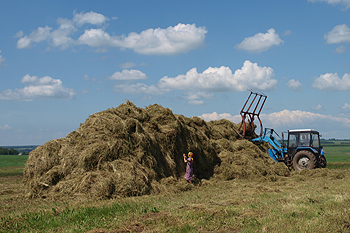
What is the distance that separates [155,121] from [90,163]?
4.13 meters

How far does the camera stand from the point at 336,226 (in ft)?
19.7

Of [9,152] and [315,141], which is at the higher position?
[315,141]

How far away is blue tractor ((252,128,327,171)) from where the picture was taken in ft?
61.4

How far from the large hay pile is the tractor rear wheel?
3.10 m

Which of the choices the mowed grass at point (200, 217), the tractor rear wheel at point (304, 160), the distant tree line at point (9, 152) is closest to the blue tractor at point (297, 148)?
the tractor rear wheel at point (304, 160)

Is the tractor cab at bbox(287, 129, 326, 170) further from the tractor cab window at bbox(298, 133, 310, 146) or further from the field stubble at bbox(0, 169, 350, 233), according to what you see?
the field stubble at bbox(0, 169, 350, 233)

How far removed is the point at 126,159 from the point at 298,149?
12429 millimetres

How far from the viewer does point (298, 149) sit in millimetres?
19312

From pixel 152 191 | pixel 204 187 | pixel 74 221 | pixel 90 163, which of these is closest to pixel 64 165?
pixel 90 163

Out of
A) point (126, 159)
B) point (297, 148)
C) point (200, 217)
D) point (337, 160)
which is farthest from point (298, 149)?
point (337, 160)

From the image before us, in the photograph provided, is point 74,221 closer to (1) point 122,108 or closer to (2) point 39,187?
(2) point 39,187

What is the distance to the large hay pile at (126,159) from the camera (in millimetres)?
10375

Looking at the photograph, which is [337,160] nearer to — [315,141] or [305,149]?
[315,141]

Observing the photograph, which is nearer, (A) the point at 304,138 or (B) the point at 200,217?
(B) the point at 200,217
